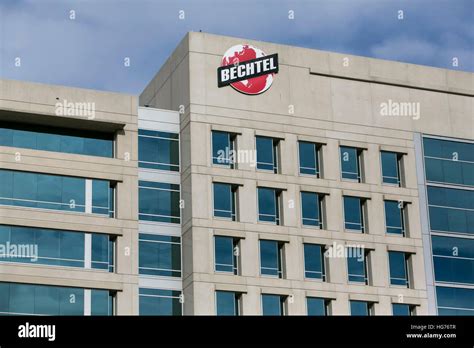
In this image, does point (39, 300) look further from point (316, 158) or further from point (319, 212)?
point (316, 158)

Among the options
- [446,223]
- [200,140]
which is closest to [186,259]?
[200,140]

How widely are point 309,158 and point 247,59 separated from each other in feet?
21.6

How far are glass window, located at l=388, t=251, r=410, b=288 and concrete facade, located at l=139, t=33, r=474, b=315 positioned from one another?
401mm

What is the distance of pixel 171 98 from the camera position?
191 ft

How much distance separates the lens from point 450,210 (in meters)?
59.1

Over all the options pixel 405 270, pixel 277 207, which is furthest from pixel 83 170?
pixel 405 270

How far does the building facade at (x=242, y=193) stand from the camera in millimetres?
51844

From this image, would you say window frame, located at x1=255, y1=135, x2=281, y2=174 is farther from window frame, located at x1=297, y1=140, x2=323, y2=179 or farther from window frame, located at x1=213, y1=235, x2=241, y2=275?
window frame, located at x1=213, y1=235, x2=241, y2=275

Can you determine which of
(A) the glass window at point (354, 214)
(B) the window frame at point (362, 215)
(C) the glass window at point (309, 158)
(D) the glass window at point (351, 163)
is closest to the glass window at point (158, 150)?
(C) the glass window at point (309, 158)

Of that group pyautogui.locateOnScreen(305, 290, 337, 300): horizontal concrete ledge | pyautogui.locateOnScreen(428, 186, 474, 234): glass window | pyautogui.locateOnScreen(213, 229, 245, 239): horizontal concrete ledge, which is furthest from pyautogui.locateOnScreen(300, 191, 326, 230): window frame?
pyautogui.locateOnScreen(428, 186, 474, 234): glass window

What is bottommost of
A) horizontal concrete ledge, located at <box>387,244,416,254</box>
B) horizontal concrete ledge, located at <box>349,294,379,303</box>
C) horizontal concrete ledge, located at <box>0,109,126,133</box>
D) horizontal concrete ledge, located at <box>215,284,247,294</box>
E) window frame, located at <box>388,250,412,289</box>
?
horizontal concrete ledge, located at <box>349,294,379,303</box>

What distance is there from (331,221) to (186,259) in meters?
8.56

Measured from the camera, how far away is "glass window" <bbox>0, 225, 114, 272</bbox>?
166 ft

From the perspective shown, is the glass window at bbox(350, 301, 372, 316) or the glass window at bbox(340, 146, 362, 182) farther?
the glass window at bbox(340, 146, 362, 182)
